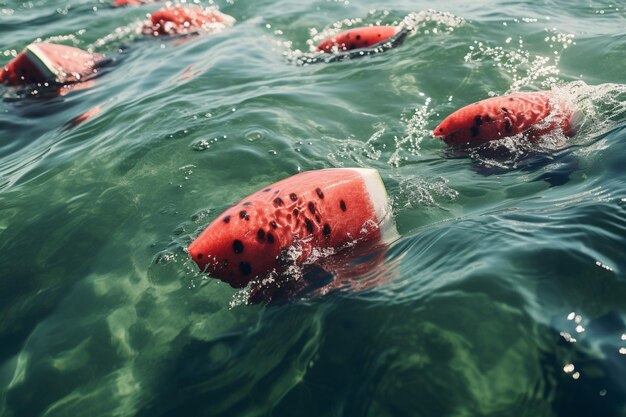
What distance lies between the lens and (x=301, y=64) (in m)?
8.43

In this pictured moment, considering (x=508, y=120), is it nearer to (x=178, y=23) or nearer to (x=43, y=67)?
(x=43, y=67)

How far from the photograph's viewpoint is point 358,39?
8562 millimetres

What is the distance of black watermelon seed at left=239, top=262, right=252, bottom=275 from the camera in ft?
11.5

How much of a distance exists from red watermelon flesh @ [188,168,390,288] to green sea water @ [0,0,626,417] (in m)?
0.27

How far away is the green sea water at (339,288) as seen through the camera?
8.31 ft

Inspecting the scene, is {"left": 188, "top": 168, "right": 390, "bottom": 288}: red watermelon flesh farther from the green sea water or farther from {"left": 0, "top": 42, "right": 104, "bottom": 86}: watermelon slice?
{"left": 0, "top": 42, "right": 104, "bottom": 86}: watermelon slice

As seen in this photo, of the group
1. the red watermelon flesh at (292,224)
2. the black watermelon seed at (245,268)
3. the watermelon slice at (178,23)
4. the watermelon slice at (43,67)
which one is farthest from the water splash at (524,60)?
the watermelon slice at (43,67)

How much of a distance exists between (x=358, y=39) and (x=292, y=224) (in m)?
5.70

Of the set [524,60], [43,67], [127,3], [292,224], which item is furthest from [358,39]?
[127,3]

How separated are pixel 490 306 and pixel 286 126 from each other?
378cm

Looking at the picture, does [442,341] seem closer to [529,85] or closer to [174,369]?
[174,369]

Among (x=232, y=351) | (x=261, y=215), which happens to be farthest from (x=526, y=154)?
(x=232, y=351)

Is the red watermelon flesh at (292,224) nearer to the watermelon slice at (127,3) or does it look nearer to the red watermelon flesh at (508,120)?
the red watermelon flesh at (508,120)

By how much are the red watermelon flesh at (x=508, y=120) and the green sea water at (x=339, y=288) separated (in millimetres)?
157
